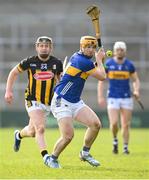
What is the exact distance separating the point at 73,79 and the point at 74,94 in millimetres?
245

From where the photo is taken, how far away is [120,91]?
17672 mm

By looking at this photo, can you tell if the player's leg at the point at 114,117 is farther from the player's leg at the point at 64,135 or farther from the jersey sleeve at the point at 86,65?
the jersey sleeve at the point at 86,65

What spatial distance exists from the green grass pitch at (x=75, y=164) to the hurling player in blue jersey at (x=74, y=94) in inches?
18.4

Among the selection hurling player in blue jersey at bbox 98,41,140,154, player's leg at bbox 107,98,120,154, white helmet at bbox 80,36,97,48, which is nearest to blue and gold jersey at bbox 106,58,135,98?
hurling player in blue jersey at bbox 98,41,140,154

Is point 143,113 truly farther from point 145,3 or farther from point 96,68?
point 96,68

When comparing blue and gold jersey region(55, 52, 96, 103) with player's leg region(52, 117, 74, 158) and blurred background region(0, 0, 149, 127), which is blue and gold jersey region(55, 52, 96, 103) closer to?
player's leg region(52, 117, 74, 158)

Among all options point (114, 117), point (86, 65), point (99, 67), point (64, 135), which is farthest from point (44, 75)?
point (114, 117)

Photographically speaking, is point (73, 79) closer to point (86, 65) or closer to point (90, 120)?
point (86, 65)

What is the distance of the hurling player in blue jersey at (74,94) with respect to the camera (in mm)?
12719

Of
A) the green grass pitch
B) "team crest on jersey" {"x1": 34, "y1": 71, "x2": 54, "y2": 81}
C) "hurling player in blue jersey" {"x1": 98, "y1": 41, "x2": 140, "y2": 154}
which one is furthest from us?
"hurling player in blue jersey" {"x1": 98, "y1": 41, "x2": 140, "y2": 154}

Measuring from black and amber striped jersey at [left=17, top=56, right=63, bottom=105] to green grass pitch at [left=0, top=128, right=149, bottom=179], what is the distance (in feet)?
3.84

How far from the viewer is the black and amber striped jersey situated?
538 inches

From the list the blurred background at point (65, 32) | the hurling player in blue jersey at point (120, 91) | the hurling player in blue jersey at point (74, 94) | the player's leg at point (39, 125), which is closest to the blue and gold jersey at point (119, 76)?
the hurling player in blue jersey at point (120, 91)

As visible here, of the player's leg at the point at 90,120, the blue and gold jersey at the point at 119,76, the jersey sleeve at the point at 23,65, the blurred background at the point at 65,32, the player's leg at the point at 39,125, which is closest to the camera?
the player's leg at the point at 90,120
